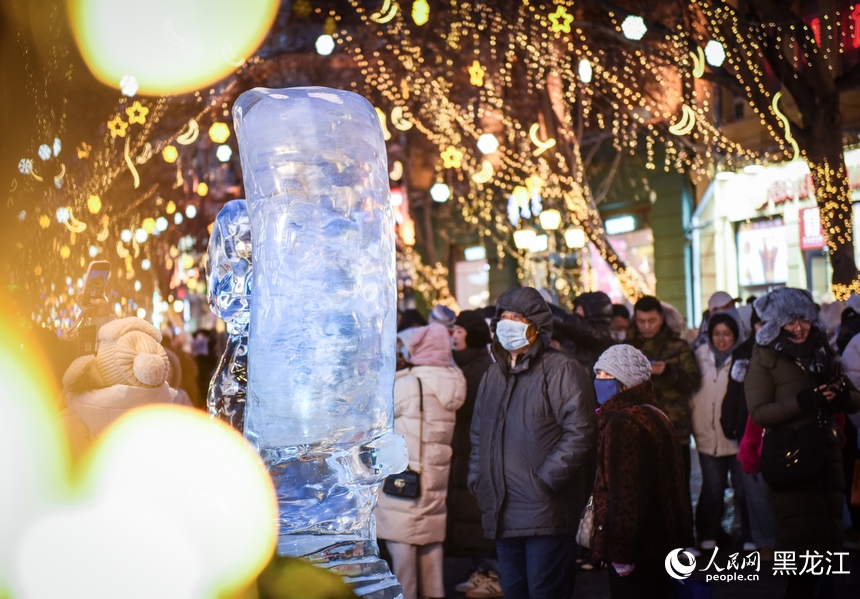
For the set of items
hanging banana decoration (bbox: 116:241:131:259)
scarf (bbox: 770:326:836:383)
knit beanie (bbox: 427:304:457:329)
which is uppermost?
hanging banana decoration (bbox: 116:241:131:259)

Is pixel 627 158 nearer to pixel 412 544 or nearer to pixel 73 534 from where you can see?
pixel 412 544

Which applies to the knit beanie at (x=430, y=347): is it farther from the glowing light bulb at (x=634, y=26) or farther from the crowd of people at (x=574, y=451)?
the glowing light bulb at (x=634, y=26)

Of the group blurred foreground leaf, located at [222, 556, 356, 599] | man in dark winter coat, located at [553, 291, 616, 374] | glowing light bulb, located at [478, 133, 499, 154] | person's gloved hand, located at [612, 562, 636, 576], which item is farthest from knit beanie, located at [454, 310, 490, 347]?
glowing light bulb, located at [478, 133, 499, 154]

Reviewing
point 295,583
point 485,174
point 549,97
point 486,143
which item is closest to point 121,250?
point 485,174

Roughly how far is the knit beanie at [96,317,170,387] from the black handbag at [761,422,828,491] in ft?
11.2

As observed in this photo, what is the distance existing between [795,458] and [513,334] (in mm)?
1780

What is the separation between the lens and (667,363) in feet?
23.4

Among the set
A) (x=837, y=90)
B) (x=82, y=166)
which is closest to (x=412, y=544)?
(x=837, y=90)

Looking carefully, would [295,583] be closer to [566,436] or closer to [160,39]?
[566,436]

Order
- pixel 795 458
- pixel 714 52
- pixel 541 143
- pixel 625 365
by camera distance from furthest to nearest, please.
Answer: pixel 541 143 → pixel 714 52 → pixel 795 458 → pixel 625 365

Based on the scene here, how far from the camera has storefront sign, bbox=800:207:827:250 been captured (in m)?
16.5

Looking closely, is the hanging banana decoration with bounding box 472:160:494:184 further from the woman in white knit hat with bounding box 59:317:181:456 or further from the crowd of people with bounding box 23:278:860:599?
the woman in white knit hat with bounding box 59:317:181:456

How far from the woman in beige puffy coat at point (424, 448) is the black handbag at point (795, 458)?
190 cm

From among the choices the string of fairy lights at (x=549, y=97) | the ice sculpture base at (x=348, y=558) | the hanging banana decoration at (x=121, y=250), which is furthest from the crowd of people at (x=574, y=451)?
the hanging banana decoration at (x=121, y=250)
